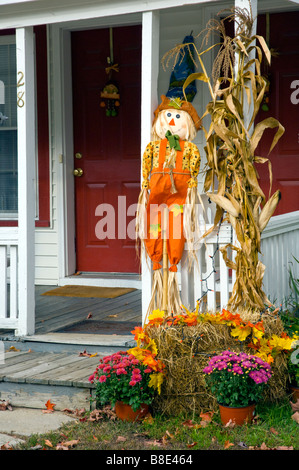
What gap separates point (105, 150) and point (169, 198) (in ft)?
8.13

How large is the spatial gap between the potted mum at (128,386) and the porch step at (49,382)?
10.4 inches

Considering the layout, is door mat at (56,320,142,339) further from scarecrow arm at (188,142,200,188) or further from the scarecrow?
scarecrow arm at (188,142,200,188)

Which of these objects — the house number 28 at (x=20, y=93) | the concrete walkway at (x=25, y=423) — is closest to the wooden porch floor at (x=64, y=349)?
the concrete walkway at (x=25, y=423)

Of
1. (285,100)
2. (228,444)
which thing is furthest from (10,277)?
(285,100)

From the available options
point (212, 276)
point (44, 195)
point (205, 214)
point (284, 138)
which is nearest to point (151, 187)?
point (205, 214)

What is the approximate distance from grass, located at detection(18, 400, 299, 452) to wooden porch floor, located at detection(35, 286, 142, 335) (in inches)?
52.5

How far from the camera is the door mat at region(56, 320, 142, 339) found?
516 cm

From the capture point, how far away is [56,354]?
491 centimetres

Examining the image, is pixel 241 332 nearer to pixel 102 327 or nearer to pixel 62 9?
pixel 102 327

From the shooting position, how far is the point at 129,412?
12.8 feet

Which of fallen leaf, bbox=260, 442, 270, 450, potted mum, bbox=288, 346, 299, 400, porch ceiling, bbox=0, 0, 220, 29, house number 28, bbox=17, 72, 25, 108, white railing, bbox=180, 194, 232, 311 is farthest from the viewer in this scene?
house number 28, bbox=17, 72, 25, 108

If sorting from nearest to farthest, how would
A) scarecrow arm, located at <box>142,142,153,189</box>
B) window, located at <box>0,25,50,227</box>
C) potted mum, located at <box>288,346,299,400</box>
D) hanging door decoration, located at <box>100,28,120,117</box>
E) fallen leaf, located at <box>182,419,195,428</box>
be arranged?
fallen leaf, located at <box>182,419,195,428</box>, potted mum, located at <box>288,346,299,400</box>, scarecrow arm, located at <box>142,142,153,189</box>, hanging door decoration, located at <box>100,28,120,117</box>, window, located at <box>0,25,50,227</box>

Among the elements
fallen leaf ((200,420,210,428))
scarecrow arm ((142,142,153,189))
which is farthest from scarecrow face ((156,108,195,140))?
fallen leaf ((200,420,210,428))

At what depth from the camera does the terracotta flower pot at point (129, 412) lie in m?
3.91
